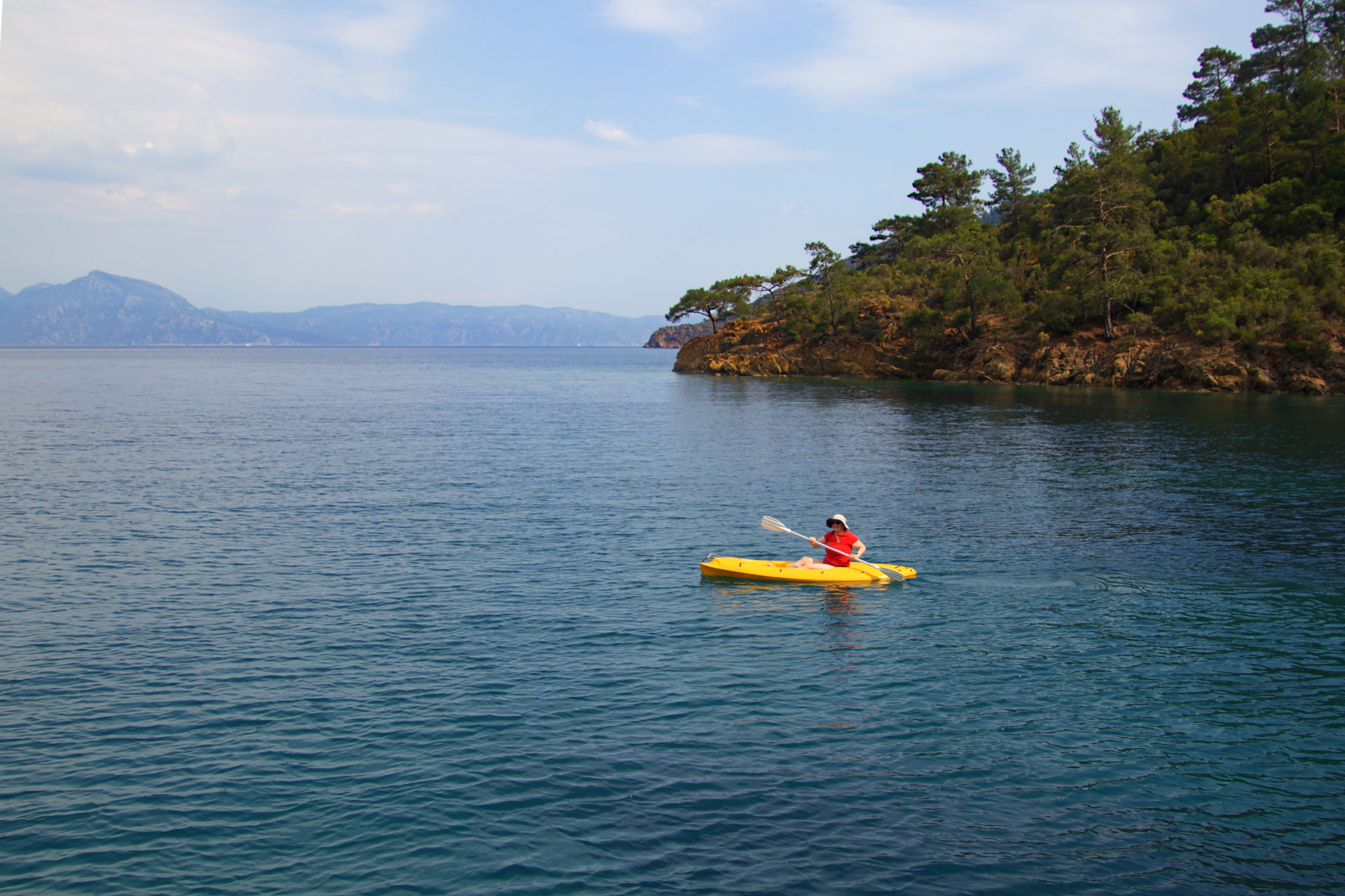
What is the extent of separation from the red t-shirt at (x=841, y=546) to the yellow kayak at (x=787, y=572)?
0.26 m

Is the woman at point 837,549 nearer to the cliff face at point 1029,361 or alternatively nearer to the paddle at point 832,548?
the paddle at point 832,548

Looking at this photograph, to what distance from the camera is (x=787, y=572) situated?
2394cm

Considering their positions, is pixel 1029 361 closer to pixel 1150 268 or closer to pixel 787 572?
pixel 1150 268

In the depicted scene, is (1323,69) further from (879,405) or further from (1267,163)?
(879,405)

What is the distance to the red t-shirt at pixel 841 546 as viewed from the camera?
947 inches

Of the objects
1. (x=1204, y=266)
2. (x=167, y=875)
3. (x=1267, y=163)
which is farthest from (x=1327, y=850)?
(x=1267, y=163)

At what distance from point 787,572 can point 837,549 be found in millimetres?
1588

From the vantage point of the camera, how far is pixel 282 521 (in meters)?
31.2

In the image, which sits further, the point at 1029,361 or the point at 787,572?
the point at 1029,361

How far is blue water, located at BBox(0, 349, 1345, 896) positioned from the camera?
11.4m

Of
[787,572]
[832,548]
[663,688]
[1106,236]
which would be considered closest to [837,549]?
[832,548]

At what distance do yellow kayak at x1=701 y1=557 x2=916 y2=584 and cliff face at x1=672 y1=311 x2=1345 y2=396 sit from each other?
74163 millimetres

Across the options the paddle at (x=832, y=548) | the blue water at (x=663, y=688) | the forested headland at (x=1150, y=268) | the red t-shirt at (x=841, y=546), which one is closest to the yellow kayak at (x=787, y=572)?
the paddle at (x=832, y=548)

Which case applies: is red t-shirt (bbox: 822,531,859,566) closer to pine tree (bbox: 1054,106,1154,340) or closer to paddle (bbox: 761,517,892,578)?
paddle (bbox: 761,517,892,578)
